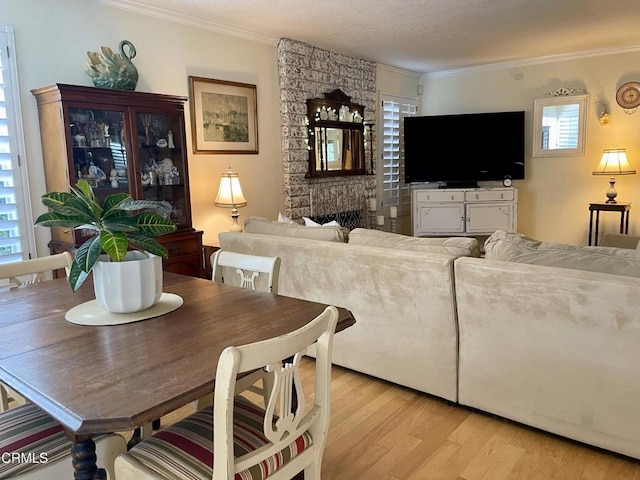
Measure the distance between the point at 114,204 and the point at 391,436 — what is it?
159 centimetres

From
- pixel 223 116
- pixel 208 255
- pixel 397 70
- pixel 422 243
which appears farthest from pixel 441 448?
pixel 397 70

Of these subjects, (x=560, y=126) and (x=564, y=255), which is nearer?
(x=564, y=255)

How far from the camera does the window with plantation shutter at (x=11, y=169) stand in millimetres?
3154

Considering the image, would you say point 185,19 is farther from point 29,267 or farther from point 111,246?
point 111,246

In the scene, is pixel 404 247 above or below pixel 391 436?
above

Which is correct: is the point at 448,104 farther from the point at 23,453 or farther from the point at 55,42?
the point at 23,453

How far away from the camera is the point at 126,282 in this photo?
Answer: 155 cm

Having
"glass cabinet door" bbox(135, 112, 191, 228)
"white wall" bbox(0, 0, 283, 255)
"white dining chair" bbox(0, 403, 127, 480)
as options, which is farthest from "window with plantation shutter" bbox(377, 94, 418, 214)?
"white dining chair" bbox(0, 403, 127, 480)

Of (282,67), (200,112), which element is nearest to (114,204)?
(200,112)

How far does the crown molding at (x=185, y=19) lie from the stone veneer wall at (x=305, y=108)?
0.30 m

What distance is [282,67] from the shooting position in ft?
16.0

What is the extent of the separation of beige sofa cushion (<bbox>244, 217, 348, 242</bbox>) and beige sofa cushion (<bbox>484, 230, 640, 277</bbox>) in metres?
0.90

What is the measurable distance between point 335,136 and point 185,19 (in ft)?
6.85

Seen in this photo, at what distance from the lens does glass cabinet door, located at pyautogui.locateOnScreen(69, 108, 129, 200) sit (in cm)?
316
